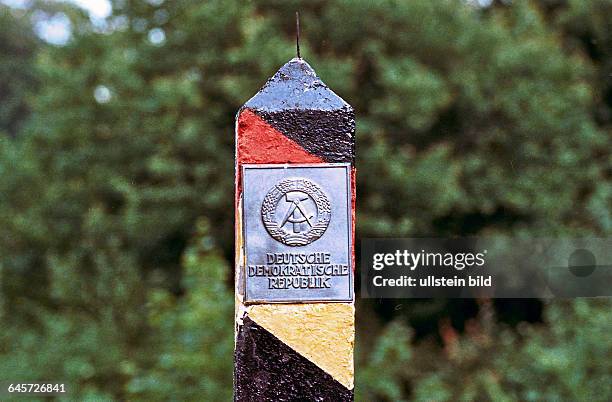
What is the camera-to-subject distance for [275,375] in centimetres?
254

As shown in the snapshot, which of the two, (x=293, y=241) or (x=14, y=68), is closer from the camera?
(x=293, y=241)

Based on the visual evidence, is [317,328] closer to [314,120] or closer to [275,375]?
[275,375]

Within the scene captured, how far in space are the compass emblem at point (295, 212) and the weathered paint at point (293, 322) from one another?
8 centimetres

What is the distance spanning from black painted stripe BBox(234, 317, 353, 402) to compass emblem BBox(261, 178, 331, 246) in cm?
31

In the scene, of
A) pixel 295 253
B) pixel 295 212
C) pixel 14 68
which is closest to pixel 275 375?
pixel 295 253

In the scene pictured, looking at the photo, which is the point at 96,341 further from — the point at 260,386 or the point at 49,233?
the point at 260,386

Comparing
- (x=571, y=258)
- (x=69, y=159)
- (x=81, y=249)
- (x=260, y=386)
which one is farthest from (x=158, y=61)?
(x=260, y=386)

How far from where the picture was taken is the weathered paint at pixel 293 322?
252 centimetres

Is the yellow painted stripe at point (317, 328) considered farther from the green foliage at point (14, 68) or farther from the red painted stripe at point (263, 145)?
the green foliage at point (14, 68)

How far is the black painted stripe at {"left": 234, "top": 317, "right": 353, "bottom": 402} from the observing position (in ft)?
8.32

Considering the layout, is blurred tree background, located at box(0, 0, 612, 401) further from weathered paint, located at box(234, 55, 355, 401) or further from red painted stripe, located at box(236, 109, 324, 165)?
red painted stripe, located at box(236, 109, 324, 165)

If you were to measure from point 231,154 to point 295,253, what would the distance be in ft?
12.2

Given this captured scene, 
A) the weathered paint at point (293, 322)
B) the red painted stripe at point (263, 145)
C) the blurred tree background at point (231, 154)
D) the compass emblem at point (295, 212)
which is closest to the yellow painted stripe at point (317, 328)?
the weathered paint at point (293, 322)

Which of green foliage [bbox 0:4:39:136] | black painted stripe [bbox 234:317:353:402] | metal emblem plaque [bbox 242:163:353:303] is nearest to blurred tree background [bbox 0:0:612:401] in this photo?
black painted stripe [bbox 234:317:353:402]
